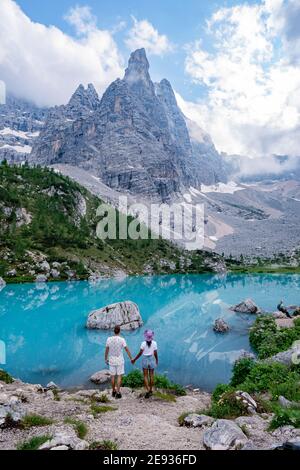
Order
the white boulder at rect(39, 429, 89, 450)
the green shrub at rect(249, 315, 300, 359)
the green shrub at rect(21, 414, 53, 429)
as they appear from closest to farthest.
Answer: the white boulder at rect(39, 429, 89, 450)
the green shrub at rect(21, 414, 53, 429)
the green shrub at rect(249, 315, 300, 359)

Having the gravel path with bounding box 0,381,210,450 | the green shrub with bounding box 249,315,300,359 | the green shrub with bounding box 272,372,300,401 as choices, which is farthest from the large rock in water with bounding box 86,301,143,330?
the green shrub with bounding box 272,372,300,401

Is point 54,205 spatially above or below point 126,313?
above

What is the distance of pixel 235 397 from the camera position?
16297 millimetres

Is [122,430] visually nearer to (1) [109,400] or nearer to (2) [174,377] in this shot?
(1) [109,400]

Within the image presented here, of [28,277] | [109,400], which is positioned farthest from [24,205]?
[109,400]

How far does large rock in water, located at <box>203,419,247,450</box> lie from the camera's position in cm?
1101

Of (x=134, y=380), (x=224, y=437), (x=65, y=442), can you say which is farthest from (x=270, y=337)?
(x=65, y=442)

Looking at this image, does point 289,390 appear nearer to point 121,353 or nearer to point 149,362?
point 149,362

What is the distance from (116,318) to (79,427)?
39.8 m

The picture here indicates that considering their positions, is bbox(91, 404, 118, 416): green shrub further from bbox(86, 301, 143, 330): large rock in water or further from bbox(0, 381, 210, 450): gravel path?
bbox(86, 301, 143, 330): large rock in water

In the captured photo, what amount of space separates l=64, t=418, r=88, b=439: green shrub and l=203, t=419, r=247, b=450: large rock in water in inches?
159

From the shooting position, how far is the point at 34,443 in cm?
1068

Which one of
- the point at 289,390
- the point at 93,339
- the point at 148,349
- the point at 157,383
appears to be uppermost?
the point at 148,349
